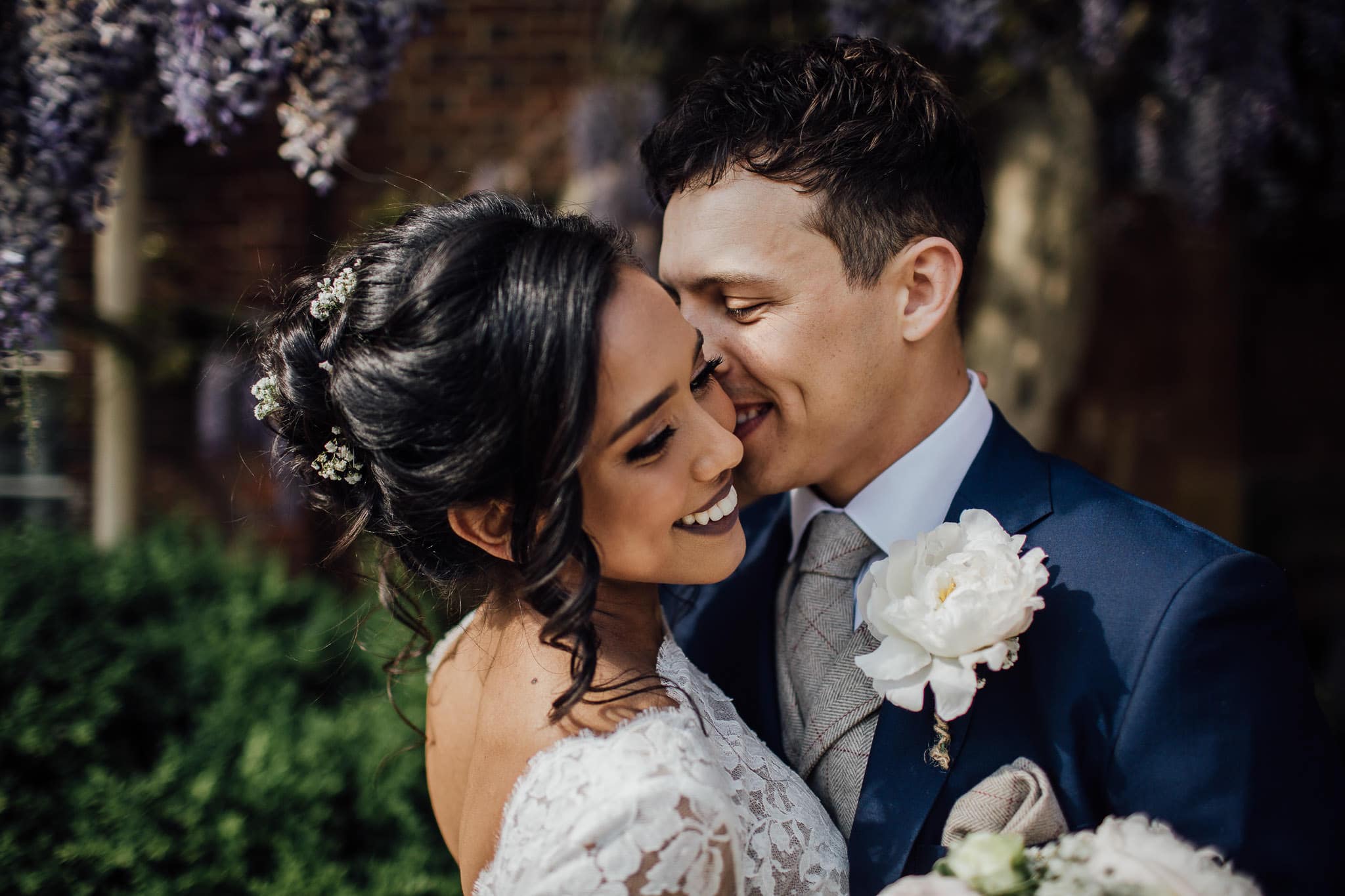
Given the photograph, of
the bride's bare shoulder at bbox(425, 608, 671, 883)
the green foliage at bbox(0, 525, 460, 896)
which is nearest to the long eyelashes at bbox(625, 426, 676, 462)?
the bride's bare shoulder at bbox(425, 608, 671, 883)

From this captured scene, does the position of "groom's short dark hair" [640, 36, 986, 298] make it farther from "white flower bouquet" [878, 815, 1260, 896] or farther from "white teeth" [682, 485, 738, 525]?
"white flower bouquet" [878, 815, 1260, 896]

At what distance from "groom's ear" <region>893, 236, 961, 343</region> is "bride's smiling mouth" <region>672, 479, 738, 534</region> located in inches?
23.0

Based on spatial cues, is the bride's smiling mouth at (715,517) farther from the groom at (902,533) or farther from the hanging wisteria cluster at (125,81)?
the hanging wisteria cluster at (125,81)

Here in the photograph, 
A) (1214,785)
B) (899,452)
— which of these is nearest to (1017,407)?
(899,452)

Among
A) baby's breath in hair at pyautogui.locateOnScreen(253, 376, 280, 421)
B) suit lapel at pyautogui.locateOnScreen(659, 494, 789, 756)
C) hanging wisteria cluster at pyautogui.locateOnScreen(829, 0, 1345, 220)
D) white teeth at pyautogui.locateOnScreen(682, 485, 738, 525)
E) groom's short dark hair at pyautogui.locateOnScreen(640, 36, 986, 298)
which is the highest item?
hanging wisteria cluster at pyautogui.locateOnScreen(829, 0, 1345, 220)

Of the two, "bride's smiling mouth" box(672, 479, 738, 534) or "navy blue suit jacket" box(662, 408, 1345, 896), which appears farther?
"bride's smiling mouth" box(672, 479, 738, 534)

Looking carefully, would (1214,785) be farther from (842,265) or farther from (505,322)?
(505,322)

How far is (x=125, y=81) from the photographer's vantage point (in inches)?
94.3

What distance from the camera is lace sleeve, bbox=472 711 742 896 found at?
146cm

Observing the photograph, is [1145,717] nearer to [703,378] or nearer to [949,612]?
[949,612]

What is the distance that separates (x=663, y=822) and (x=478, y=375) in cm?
77

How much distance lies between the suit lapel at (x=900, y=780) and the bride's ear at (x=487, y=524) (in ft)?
2.60

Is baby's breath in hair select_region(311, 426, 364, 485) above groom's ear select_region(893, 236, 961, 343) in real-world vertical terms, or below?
below

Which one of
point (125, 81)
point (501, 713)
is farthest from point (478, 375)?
point (125, 81)
